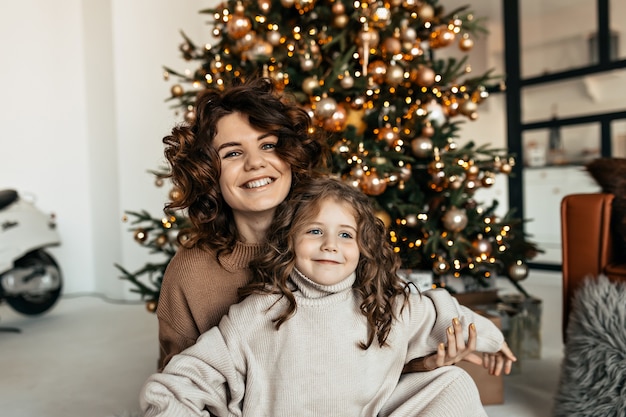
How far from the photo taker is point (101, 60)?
4.02m

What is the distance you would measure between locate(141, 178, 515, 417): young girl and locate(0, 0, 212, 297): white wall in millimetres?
2875

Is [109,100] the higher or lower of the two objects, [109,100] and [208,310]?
the higher

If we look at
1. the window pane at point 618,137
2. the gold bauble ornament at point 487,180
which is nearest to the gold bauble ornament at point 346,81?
the gold bauble ornament at point 487,180

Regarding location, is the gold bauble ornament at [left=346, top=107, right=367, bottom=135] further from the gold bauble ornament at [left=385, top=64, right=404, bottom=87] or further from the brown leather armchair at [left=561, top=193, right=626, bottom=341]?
the brown leather armchair at [left=561, top=193, right=626, bottom=341]

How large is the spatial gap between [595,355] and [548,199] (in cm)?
321

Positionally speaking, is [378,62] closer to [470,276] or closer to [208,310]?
[470,276]

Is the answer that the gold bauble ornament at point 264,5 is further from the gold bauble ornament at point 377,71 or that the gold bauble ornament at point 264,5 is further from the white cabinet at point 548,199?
the white cabinet at point 548,199

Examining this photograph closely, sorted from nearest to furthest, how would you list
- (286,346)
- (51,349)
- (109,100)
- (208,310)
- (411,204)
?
(286,346)
(208,310)
(411,204)
(51,349)
(109,100)

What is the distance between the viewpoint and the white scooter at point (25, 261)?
318 centimetres

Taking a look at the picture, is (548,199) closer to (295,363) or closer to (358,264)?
(358,264)

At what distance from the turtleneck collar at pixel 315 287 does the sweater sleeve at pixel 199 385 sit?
0.18m

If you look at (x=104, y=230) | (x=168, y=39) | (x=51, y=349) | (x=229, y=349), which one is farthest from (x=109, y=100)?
(x=229, y=349)

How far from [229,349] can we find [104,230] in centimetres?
327

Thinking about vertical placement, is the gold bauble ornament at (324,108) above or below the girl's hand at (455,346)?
above
